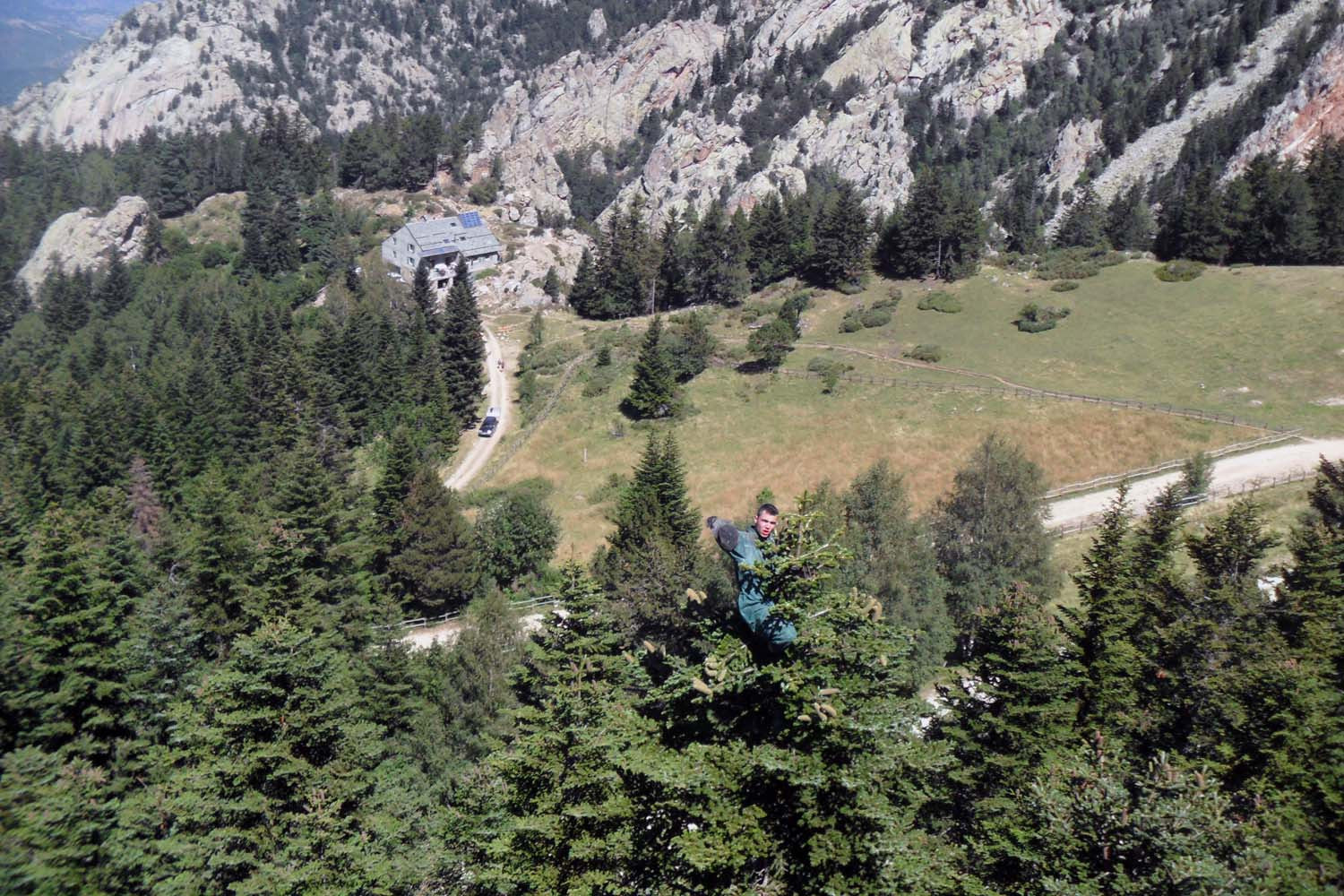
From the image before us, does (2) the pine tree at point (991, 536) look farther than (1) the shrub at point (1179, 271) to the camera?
No

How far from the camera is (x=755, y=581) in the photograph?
10.7 metres

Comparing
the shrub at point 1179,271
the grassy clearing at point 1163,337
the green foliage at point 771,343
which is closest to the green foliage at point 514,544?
the green foliage at point 771,343

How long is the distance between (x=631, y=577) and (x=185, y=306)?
105210 mm

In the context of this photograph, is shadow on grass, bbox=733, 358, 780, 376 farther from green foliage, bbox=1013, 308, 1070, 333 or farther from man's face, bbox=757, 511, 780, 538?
man's face, bbox=757, 511, 780, 538

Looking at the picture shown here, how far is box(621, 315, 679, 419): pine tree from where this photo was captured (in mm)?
66750

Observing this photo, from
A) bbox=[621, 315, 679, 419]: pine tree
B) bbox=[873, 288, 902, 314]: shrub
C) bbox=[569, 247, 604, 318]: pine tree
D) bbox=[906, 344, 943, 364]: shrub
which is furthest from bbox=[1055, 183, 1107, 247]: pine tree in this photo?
bbox=[621, 315, 679, 419]: pine tree

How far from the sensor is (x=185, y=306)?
11162 cm

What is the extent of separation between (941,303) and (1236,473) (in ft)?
120

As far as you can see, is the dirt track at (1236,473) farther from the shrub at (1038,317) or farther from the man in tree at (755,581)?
the man in tree at (755,581)

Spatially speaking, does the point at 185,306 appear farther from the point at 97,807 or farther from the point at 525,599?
the point at 97,807

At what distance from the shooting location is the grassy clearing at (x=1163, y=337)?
192ft

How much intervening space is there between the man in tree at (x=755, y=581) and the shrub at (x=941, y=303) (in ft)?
245

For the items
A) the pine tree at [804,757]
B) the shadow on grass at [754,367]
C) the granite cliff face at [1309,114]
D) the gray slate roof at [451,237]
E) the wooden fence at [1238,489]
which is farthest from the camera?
the granite cliff face at [1309,114]

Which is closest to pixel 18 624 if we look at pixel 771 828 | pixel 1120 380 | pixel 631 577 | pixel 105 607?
pixel 105 607
